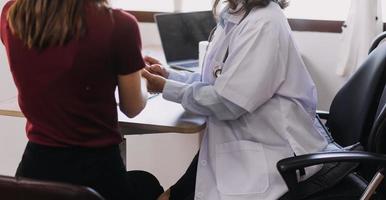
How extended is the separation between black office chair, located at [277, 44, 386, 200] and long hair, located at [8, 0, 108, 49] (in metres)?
0.59

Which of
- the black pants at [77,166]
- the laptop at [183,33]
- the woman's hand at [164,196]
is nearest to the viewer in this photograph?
the black pants at [77,166]

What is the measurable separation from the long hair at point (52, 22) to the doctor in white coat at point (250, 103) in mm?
409

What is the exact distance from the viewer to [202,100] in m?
1.40

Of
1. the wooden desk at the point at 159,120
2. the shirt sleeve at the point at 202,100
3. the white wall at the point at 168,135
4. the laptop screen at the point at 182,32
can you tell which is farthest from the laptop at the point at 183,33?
the shirt sleeve at the point at 202,100

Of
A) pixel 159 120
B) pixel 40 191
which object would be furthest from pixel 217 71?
pixel 40 191

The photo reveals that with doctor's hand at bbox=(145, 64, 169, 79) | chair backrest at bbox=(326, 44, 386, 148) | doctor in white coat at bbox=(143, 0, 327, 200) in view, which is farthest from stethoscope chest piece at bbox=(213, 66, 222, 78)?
chair backrest at bbox=(326, 44, 386, 148)

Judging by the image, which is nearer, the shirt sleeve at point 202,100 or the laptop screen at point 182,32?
the shirt sleeve at point 202,100

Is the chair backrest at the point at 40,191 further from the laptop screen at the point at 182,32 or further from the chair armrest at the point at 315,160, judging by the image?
the laptop screen at the point at 182,32

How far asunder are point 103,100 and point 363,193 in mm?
706

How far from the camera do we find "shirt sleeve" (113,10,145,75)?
111 centimetres

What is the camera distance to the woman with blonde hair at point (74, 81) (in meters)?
1.09

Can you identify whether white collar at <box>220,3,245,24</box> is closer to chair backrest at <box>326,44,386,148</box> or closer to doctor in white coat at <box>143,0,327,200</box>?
doctor in white coat at <box>143,0,327,200</box>

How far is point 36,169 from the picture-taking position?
122cm

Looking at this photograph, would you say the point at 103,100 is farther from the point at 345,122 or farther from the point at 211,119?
the point at 345,122
